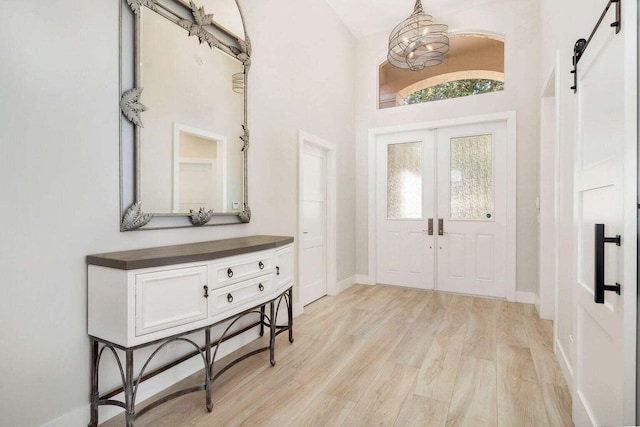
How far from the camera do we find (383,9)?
4.14 m

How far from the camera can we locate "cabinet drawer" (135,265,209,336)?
5.06ft

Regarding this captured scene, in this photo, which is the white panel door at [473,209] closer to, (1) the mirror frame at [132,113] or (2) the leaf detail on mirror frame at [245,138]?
(2) the leaf detail on mirror frame at [245,138]

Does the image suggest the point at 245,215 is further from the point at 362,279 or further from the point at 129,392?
the point at 362,279

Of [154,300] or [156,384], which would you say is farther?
[156,384]

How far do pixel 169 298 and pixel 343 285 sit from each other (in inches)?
122

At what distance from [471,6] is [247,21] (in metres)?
3.16

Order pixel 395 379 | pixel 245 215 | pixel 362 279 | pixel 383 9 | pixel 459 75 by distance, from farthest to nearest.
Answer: pixel 362 279 < pixel 459 75 < pixel 383 9 < pixel 245 215 < pixel 395 379

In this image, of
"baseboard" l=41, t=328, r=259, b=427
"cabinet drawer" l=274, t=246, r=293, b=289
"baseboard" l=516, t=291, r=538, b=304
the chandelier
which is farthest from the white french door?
"baseboard" l=41, t=328, r=259, b=427

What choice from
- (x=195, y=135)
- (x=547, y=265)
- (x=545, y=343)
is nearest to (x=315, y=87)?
(x=195, y=135)

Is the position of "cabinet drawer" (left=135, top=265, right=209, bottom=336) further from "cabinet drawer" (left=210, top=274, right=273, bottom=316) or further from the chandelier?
the chandelier

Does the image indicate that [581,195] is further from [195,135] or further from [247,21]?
[247,21]

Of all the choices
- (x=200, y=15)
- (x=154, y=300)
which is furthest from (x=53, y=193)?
(x=200, y=15)

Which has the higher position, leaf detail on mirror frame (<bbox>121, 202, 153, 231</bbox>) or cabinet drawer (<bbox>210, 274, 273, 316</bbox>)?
leaf detail on mirror frame (<bbox>121, 202, 153, 231</bbox>)

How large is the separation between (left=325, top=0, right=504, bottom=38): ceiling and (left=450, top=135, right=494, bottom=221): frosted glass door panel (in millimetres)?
1729
